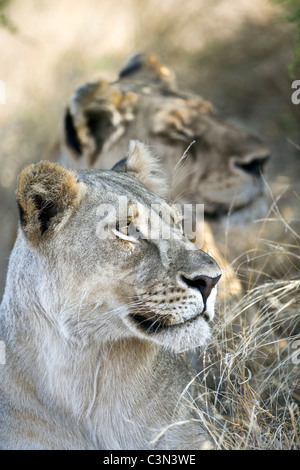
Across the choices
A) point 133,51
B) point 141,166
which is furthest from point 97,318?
point 133,51

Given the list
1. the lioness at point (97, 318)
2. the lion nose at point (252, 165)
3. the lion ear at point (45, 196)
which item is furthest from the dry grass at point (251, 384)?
the lion nose at point (252, 165)

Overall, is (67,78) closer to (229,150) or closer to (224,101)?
(224,101)

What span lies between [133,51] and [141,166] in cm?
662

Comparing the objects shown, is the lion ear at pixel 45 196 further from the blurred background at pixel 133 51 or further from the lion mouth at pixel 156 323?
the blurred background at pixel 133 51

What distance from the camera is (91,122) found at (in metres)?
5.32

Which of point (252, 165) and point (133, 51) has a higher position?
point (133, 51)

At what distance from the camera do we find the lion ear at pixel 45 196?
2.71 metres

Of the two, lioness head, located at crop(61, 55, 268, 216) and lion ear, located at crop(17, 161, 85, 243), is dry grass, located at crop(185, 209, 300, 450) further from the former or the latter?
lioness head, located at crop(61, 55, 268, 216)

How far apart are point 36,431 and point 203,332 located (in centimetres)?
86

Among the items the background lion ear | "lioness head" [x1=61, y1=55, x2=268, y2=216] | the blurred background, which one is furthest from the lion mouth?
the blurred background

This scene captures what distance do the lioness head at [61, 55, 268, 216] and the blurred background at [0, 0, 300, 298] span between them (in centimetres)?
334

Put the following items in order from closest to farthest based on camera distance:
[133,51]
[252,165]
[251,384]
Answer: [251,384] → [252,165] → [133,51]

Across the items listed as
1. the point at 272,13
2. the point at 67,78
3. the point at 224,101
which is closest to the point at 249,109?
the point at 224,101

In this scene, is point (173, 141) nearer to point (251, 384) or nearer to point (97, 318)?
point (251, 384)
